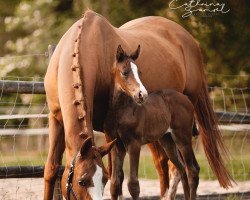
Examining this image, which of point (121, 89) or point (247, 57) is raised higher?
point (121, 89)

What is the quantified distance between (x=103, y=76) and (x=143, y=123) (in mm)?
530

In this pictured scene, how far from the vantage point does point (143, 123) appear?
680 centimetres

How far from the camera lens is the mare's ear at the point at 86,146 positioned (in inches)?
216

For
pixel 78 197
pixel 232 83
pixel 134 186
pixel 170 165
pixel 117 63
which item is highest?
pixel 117 63

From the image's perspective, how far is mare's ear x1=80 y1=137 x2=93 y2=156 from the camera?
550 cm

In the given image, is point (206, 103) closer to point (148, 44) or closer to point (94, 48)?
point (148, 44)

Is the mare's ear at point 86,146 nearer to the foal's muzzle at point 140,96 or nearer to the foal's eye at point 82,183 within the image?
the foal's eye at point 82,183

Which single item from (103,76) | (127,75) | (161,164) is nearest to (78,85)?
(127,75)

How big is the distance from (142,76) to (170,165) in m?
1.28

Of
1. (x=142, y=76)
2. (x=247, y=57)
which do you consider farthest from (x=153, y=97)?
(x=247, y=57)

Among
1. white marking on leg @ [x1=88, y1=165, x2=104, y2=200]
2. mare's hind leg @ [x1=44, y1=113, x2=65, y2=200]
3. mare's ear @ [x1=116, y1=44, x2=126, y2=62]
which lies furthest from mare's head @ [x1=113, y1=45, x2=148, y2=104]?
white marking on leg @ [x1=88, y1=165, x2=104, y2=200]

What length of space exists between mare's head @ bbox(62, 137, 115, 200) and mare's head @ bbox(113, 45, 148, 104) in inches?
28.9

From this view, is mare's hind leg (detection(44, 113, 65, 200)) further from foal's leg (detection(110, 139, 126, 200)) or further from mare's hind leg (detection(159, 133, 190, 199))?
mare's hind leg (detection(159, 133, 190, 199))

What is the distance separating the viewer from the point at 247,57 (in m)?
13.4
